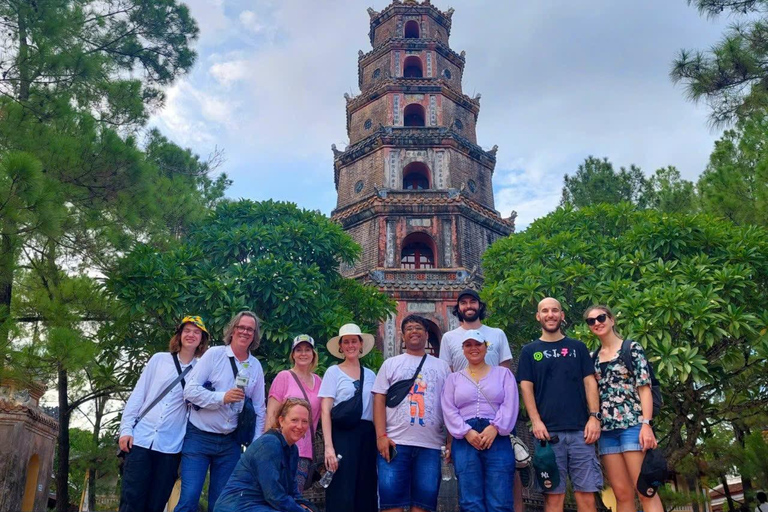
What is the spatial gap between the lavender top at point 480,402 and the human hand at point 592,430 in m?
0.51

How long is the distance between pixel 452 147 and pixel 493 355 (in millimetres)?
16016

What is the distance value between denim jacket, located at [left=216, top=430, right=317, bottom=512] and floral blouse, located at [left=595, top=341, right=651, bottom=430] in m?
2.29

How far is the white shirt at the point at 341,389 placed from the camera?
4910 millimetres

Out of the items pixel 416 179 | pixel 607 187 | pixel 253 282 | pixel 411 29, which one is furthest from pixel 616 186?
pixel 253 282

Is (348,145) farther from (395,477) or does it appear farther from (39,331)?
(395,477)

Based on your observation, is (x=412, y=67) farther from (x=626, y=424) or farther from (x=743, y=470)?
(x=626, y=424)

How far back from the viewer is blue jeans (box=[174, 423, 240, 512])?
4.53m

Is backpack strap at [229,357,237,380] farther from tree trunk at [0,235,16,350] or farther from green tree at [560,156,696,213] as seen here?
green tree at [560,156,696,213]

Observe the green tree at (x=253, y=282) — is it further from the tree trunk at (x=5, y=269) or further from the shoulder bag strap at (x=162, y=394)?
the shoulder bag strap at (x=162, y=394)

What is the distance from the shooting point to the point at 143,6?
33.8 feet

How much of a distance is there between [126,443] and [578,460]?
3.27m

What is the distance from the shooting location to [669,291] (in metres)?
A: 9.45

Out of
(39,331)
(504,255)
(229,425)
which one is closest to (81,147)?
(39,331)

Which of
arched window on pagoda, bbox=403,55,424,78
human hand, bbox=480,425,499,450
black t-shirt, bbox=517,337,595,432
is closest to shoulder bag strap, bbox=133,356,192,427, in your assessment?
human hand, bbox=480,425,499,450
